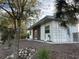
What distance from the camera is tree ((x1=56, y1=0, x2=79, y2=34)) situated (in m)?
10.3

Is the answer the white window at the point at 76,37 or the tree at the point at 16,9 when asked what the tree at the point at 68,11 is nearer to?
the tree at the point at 16,9

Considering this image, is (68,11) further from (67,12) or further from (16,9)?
(16,9)

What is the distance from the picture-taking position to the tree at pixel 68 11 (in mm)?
10273

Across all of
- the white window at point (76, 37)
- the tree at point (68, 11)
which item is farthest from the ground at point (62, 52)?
the white window at point (76, 37)

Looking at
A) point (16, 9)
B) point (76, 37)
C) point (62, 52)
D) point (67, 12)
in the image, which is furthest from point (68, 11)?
point (76, 37)

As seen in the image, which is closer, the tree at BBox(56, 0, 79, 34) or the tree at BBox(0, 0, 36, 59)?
the tree at BBox(56, 0, 79, 34)

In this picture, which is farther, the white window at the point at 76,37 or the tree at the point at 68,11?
the white window at the point at 76,37

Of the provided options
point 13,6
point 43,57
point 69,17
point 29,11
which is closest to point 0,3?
point 13,6

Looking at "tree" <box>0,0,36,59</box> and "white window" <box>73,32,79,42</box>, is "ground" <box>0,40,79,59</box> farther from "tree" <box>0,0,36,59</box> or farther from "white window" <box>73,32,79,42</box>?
"white window" <box>73,32,79,42</box>

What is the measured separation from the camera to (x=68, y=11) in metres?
10.5

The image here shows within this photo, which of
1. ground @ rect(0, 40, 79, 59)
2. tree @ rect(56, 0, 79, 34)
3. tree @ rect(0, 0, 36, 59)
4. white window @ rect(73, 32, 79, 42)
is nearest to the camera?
ground @ rect(0, 40, 79, 59)

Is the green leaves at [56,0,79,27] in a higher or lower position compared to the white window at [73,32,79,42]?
higher

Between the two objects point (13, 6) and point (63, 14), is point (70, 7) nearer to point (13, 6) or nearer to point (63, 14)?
point (63, 14)

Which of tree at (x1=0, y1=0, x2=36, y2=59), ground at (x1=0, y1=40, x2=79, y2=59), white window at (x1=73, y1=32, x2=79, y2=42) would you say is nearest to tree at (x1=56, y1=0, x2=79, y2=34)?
ground at (x1=0, y1=40, x2=79, y2=59)
